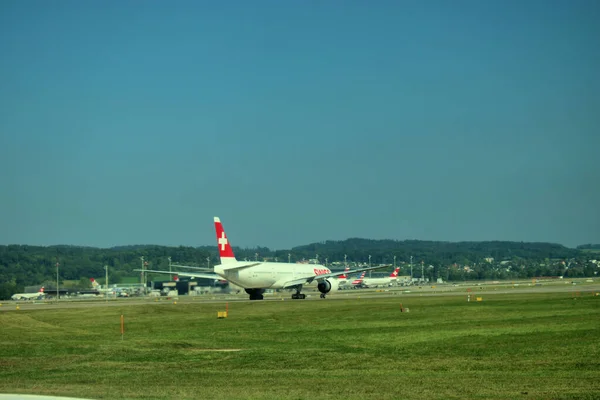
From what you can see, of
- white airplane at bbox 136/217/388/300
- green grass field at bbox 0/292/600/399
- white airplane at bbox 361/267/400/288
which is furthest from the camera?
white airplane at bbox 361/267/400/288

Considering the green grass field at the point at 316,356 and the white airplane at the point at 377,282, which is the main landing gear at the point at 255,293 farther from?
the white airplane at the point at 377,282

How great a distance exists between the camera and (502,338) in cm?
3447

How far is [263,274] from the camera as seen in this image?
266 ft

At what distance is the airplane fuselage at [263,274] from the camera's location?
256ft

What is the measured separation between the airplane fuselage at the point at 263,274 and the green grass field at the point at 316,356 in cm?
2514

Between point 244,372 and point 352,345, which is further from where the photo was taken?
point 352,345

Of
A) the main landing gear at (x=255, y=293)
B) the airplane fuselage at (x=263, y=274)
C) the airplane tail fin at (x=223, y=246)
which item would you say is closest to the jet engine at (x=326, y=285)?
the airplane fuselage at (x=263, y=274)

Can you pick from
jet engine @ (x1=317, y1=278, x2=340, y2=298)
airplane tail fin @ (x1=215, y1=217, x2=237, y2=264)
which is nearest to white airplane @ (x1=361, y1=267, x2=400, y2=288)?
jet engine @ (x1=317, y1=278, x2=340, y2=298)

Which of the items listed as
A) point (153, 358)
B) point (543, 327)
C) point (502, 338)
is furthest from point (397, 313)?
point (153, 358)

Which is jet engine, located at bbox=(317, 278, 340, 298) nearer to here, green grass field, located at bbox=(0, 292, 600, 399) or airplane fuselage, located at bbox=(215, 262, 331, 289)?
airplane fuselage, located at bbox=(215, 262, 331, 289)

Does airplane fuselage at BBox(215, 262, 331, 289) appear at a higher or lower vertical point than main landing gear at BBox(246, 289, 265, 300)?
higher

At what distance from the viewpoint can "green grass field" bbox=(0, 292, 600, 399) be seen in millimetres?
21625

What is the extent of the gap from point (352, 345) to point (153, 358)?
8.18 m

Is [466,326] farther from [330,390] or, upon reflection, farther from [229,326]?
[330,390]
